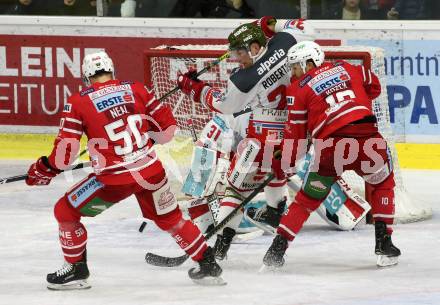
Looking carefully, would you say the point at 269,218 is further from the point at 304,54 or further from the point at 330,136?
the point at 304,54

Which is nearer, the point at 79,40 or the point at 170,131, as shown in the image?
the point at 170,131

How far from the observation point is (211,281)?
23.9ft

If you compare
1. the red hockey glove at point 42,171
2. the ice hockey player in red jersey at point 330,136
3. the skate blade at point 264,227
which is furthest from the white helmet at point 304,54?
the red hockey glove at point 42,171

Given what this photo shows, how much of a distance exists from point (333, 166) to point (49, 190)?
3.37 m

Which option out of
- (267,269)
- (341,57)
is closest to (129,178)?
(267,269)

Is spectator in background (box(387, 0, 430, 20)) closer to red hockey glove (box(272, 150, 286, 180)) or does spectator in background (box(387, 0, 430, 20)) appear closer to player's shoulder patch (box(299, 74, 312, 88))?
red hockey glove (box(272, 150, 286, 180))

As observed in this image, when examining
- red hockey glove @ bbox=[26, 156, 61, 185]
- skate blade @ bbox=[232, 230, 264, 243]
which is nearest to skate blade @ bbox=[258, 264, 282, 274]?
skate blade @ bbox=[232, 230, 264, 243]

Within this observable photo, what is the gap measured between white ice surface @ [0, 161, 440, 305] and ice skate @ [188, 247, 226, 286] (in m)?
0.05

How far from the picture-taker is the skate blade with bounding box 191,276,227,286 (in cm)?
727

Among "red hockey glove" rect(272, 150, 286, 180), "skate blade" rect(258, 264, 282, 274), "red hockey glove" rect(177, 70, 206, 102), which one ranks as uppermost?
"red hockey glove" rect(177, 70, 206, 102)

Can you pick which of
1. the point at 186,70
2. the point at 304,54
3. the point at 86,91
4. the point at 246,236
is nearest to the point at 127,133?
the point at 86,91

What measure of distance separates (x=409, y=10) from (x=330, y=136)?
3.93m

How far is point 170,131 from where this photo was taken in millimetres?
7211

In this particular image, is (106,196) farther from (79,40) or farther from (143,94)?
(79,40)
